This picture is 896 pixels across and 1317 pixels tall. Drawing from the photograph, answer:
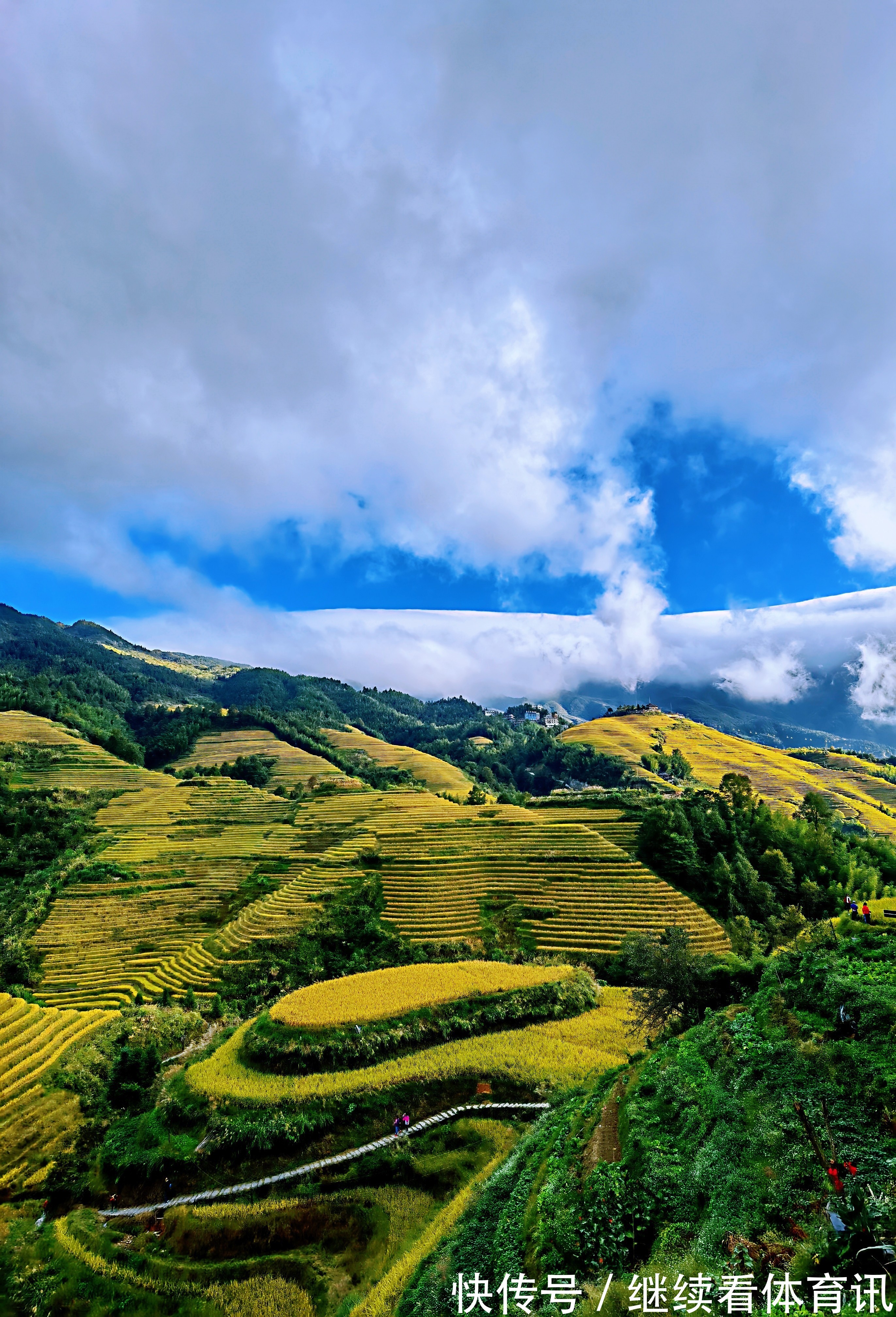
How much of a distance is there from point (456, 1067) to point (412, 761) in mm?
104452

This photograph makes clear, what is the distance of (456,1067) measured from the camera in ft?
77.5

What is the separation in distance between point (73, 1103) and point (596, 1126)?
23484 millimetres

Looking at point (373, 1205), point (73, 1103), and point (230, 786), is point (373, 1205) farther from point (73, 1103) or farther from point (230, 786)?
point (230, 786)

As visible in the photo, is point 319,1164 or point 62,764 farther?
point 62,764

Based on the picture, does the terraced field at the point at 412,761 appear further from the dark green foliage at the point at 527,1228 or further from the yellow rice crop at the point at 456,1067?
the dark green foliage at the point at 527,1228

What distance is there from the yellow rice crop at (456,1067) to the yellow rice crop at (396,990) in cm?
260

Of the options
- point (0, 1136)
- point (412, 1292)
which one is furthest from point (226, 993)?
point (412, 1292)

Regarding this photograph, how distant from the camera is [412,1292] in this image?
13.1 m

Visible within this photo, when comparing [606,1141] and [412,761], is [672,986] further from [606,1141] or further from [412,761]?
[412,761]

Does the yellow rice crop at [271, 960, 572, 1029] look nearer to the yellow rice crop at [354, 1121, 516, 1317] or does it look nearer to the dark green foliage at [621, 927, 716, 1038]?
the dark green foliage at [621, 927, 716, 1038]

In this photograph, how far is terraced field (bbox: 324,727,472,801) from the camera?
111 meters

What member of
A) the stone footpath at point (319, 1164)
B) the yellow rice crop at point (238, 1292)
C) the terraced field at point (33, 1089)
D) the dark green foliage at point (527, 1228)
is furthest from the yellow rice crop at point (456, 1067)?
the yellow rice crop at point (238, 1292)

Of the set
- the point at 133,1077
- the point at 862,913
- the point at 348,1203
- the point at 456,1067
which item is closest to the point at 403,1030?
the point at 456,1067

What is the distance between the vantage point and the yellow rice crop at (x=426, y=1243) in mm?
13641
